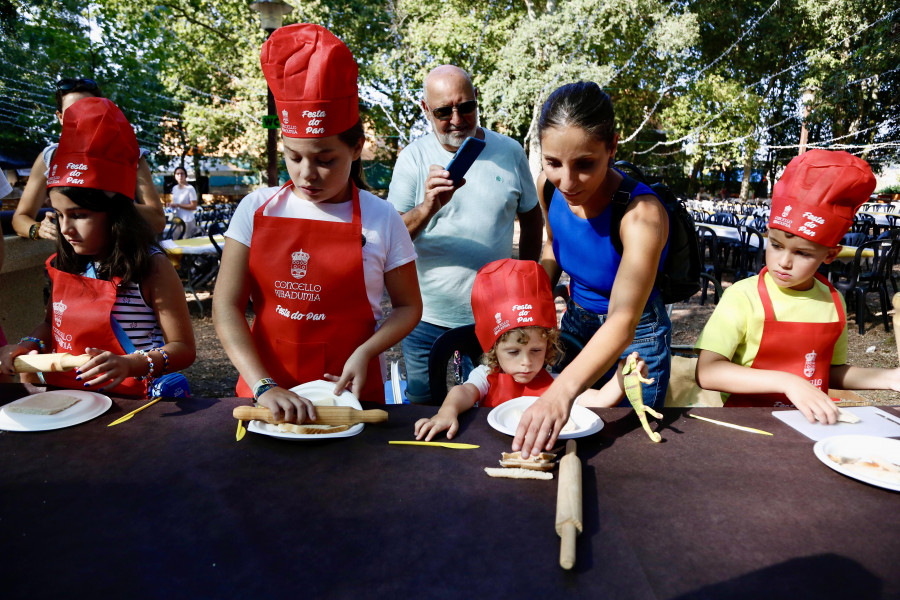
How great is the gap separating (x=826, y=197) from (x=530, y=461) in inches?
53.1

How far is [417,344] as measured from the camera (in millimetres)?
2871

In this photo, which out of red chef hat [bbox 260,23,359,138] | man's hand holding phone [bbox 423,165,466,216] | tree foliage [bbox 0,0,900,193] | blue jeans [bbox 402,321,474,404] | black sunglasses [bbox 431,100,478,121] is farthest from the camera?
tree foliage [bbox 0,0,900,193]

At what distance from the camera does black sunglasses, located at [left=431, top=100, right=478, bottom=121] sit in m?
2.72

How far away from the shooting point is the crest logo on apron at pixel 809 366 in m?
2.01

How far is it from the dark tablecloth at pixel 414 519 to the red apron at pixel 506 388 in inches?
21.4

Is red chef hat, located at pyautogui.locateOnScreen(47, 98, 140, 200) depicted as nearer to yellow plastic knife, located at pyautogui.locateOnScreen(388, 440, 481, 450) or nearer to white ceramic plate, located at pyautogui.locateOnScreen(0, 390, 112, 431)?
white ceramic plate, located at pyautogui.locateOnScreen(0, 390, 112, 431)

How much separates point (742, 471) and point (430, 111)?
2.14 m

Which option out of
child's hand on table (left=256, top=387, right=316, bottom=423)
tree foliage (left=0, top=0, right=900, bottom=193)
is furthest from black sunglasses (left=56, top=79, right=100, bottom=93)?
tree foliage (left=0, top=0, right=900, bottom=193)

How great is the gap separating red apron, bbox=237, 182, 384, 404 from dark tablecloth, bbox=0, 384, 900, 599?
37 centimetres

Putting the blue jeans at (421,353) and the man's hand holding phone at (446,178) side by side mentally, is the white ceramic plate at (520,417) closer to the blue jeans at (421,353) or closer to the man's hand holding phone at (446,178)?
the man's hand holding phone at (446,178)

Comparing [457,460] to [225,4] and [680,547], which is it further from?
[225,4]

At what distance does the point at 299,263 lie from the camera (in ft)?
5.74

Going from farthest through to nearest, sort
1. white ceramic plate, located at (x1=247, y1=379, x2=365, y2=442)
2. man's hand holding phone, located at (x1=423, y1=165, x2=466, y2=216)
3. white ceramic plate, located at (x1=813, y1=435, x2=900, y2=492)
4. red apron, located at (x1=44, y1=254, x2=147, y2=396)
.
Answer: man's hand holding phone, located at (x1=423, y1=165, x2=466, y2=216), red apron, located at (x1=44, y1=254, x2=147, y2=396), white ceramic plate, located at (x1=247, y1=379, x2=365, y2=442), white ceramic plate, located at (x1=813, y1=435, x2=900, y2=492)

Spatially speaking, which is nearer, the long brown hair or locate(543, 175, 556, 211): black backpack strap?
the long brown hair
